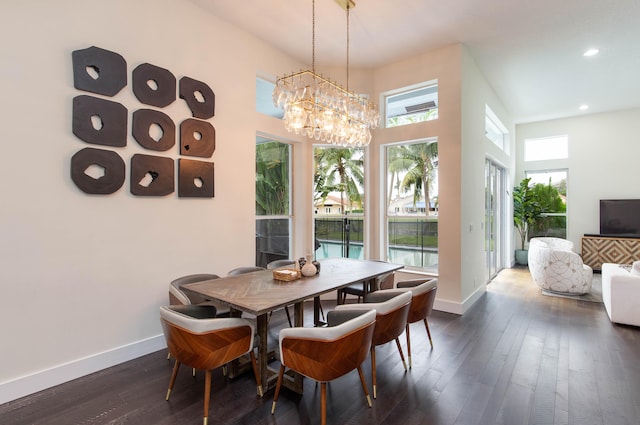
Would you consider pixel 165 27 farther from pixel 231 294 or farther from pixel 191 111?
pixel 231 294

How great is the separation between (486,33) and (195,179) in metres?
4.09

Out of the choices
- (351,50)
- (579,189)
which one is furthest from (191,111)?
(579,189)

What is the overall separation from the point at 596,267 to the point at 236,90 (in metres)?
8.42

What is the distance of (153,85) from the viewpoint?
3.09 meters

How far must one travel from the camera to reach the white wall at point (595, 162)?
688 centimetres

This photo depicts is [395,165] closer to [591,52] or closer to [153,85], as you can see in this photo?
[591,52]

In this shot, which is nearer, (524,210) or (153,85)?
(153,85)

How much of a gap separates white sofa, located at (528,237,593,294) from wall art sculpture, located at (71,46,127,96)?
640cm

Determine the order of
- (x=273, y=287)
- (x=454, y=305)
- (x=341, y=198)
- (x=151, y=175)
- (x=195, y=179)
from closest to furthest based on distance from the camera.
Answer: (x=273, y=287), (x=151, y=175), (x=195, y=179), (x=454, y=305), (x=341, y=198)

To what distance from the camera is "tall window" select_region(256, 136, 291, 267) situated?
4.37 metres

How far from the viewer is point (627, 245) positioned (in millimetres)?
6598

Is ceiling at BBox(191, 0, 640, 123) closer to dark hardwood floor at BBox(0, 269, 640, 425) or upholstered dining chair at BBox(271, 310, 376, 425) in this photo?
upholstered dining chair at BBox(271, 310, 376, 425)

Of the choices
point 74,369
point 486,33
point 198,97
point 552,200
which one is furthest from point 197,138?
point 552,200

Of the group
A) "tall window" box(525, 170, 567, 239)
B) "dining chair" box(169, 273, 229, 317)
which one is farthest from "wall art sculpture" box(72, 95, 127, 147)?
"tall window" box(525, 170, 567, 239)
